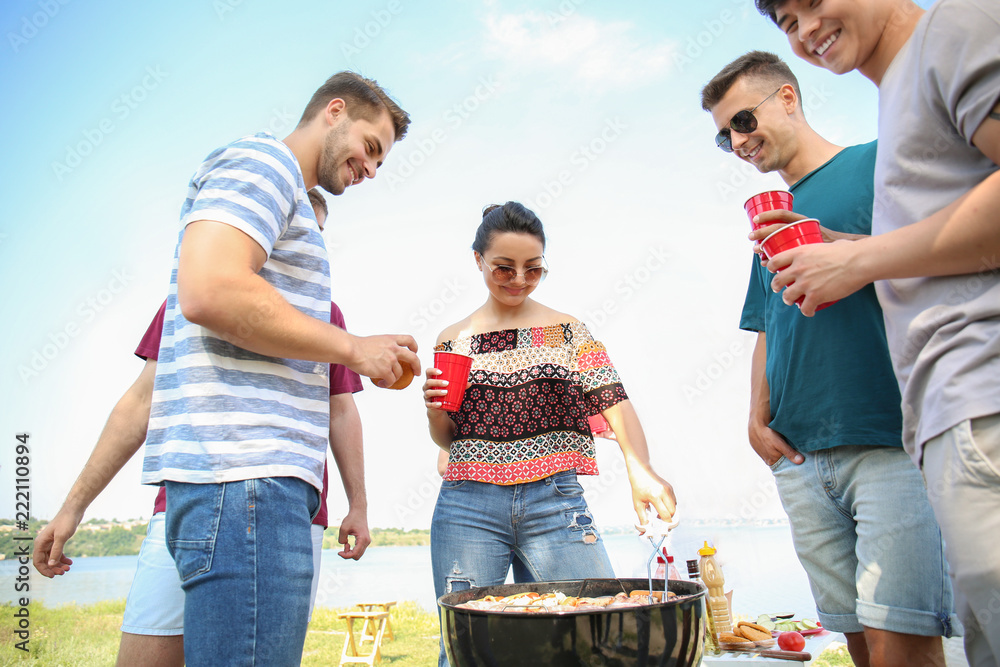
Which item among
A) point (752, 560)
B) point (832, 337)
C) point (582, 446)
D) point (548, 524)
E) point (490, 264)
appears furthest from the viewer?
point (752, 560)

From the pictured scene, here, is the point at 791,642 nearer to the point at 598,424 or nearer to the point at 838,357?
the point at 598,424

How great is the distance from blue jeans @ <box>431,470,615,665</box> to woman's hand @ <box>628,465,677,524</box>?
0.27 m

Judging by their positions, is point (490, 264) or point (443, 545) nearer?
point (443, 545)

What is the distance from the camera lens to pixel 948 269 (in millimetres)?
962

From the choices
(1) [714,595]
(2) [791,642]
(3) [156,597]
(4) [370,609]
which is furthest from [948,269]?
(4) [370,609]

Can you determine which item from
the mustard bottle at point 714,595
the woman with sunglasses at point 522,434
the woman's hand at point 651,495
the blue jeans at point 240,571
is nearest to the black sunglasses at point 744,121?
the woman with sunglasses at point 522,434

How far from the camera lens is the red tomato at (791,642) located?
8.93 feet

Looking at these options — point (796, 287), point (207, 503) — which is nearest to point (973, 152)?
point (796, 287)

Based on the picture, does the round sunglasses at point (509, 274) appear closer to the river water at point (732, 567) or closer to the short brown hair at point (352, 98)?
the short brown hair at point (352, 98)

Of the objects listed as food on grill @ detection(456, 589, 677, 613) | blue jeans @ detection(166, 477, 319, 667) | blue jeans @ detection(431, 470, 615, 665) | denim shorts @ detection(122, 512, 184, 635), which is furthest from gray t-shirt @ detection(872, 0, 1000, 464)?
denim shorts @ detection(122, 512, 184, 635)

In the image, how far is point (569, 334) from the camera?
2.19 metres

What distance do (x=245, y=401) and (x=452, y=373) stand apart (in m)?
0.86

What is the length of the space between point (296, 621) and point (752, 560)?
4521mm

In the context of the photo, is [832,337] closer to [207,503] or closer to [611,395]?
[611,395]
